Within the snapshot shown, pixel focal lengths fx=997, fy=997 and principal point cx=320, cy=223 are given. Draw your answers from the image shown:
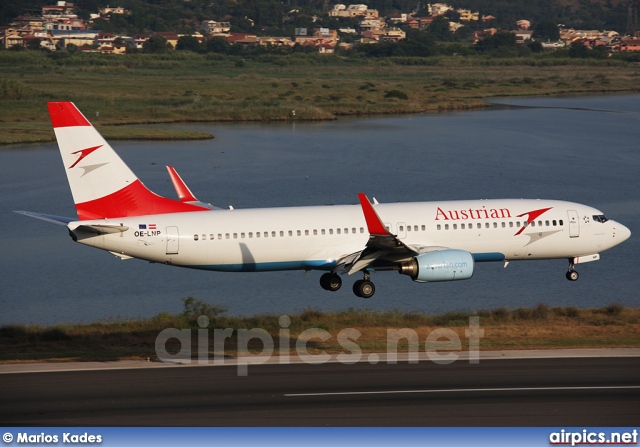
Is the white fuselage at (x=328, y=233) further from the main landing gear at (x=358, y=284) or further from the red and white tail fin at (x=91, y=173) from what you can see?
the main landing gear at (x=358, y=284)

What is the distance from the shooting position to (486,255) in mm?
47750

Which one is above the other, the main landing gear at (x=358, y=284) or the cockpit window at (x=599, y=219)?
the cockpit window at (x=599, y=219)

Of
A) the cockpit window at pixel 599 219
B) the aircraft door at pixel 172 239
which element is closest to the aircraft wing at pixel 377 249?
the aircraft door at pixel 172 239

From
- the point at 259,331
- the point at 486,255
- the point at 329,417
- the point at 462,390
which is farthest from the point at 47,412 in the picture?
the point at 486,255

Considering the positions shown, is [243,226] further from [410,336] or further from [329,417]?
[329,417]

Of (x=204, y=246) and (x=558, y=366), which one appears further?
(x=204, y=246)

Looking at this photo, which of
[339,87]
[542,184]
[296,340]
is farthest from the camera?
[339,87]

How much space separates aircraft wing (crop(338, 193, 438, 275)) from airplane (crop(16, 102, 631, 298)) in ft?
0.15

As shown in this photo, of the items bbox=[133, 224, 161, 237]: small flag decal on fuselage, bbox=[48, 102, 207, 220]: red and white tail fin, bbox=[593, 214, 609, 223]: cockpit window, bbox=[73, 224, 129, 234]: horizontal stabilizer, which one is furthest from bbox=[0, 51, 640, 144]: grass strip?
bbox=[593, 214, 609, 223]: cockpit window

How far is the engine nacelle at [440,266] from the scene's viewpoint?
4403 centimetres

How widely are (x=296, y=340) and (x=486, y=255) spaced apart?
12140mm

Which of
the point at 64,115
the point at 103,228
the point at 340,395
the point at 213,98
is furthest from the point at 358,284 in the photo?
the point at 213,98

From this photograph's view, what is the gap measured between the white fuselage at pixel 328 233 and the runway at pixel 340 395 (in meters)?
11.3

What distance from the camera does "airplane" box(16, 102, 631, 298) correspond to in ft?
143
